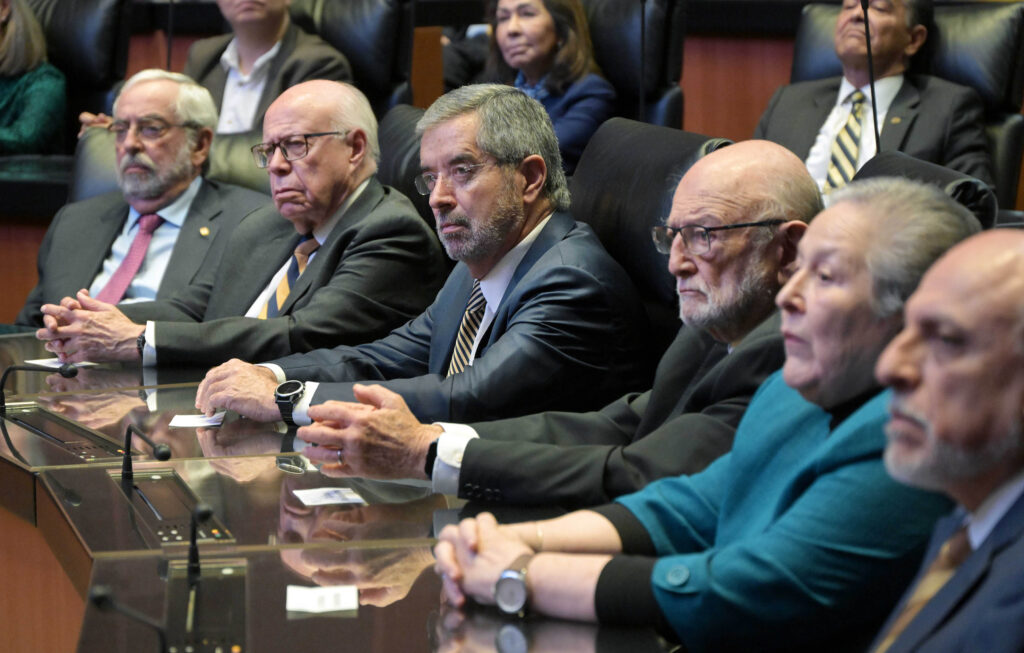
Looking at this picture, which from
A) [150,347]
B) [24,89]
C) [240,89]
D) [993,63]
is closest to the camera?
[150,347]

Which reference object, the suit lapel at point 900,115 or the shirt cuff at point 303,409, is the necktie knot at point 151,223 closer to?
the shirt cuff at point 303,409

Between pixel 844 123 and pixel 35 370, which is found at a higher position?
pixel 844 123

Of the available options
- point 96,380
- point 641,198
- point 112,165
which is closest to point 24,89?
point 112,165

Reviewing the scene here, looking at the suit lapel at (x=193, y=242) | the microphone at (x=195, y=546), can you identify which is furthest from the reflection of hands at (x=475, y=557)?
the suit lapel at (x=193, y=242)

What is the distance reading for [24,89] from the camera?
4.88m

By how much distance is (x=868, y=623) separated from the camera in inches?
55.9

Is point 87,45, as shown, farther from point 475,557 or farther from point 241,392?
point 475,557

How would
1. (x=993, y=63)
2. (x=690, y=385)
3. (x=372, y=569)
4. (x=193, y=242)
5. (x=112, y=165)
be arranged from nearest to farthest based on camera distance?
(x=372, y=569) → (x=690, y=385) → (x=193, y=242) → (x=993, y=63) → (x=112, y=165)

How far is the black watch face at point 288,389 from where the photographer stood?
2.37 meters

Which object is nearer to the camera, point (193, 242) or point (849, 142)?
point (193, 242)

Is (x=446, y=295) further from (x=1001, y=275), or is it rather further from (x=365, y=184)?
(x=1001, y=275)

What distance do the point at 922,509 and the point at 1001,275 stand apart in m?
0.30

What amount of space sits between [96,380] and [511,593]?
157cm

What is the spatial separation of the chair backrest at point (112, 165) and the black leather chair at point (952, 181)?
1999 mm
